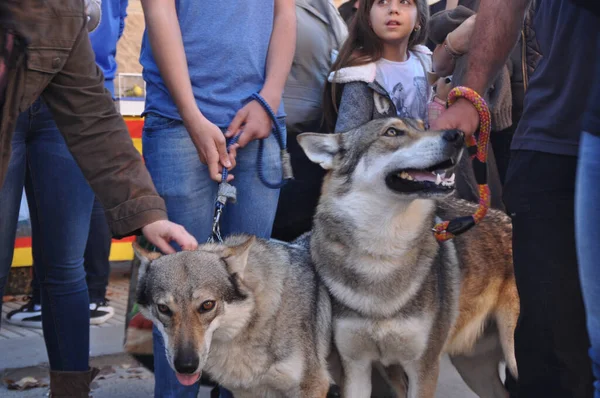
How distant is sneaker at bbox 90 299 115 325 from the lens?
5.79 metres

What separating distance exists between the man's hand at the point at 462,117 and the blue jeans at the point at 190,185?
90 centimetres

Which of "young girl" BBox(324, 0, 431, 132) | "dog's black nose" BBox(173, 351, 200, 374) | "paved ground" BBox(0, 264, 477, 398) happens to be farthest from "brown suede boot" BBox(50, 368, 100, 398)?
"young girl" BBox(324, 0, 431, 132)

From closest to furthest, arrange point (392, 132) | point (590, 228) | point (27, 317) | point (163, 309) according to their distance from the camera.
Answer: point (590, 228) → point (163, 309) → point (392, 132) → point (27, 317)

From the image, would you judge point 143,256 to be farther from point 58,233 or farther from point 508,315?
point 508,315

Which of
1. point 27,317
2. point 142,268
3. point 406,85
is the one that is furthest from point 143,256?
point 27,317

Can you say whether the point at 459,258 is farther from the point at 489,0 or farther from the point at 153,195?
the point at 153,195

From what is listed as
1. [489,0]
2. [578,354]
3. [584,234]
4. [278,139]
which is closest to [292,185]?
[278,139]

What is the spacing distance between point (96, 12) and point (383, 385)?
97.1 inches

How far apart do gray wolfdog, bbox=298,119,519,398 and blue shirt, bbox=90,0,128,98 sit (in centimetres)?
145

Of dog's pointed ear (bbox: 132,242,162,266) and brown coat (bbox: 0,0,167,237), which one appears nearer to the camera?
brown coat (bbox: 0,0,167,237)

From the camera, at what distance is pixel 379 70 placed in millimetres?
4039

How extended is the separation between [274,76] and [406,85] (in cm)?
109

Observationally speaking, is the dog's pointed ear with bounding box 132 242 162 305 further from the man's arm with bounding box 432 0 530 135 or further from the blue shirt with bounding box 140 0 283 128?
the man's arm with bounding box 432 0 530 135

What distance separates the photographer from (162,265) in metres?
2.93
